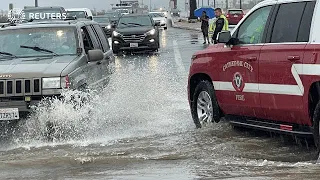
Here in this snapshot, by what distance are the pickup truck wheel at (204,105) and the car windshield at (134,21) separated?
1794 cm

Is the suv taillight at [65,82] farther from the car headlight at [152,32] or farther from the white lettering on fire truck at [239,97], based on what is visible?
the car headlight at [152,32]

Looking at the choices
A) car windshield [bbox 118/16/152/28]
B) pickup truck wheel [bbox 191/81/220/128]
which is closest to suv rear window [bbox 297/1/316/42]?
pickup truck wheel [bbox 191/81/220/128]

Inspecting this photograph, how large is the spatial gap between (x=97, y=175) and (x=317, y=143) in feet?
7.67

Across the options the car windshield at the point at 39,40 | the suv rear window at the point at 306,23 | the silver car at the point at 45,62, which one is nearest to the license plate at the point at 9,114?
the silver car at the point at 45,62

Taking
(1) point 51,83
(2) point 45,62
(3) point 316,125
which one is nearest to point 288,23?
(3) point 316,125

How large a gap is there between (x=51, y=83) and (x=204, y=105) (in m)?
2.21

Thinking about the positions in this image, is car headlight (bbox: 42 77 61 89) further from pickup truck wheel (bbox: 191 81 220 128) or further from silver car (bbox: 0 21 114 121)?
pickup truck wheel (bbox: 191 81 220 128)

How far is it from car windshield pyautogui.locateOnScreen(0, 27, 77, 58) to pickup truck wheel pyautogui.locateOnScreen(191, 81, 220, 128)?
7.01 ft

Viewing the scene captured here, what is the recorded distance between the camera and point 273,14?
7.28 m

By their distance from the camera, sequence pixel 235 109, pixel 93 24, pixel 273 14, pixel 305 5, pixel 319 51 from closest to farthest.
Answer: pixel 319 51 < pixel 305 5 < pixel 273 14 < pixel 235 109 < pixel 93 24

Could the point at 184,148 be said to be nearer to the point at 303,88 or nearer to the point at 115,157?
the point at 115,157

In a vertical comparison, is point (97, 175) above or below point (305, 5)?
below

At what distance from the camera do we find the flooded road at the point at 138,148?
629 centimetres

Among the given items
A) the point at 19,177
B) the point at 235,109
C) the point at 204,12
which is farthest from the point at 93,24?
the point at 204,12
